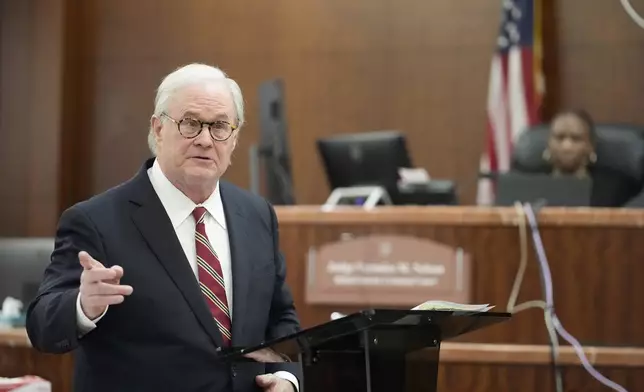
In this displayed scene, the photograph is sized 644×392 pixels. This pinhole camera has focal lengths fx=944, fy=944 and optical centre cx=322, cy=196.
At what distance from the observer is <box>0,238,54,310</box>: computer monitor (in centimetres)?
383

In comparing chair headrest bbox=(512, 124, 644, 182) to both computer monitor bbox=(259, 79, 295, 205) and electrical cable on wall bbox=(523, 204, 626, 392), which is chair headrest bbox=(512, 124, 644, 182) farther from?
electrical cable on wall bbox=(523, 204, 626, 392)

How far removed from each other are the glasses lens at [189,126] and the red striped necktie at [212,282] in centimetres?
22

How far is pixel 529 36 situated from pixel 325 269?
312 cm

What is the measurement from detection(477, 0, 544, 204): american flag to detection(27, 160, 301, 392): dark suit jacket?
405 cm

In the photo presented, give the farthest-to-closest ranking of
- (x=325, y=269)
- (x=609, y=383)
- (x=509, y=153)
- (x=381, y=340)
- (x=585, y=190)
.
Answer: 1. (x=509, y=153)
2. (x=585, y=190)
3. (x=325, y=269)
4. (x=609, y=383)
5. (x=381, y=340)

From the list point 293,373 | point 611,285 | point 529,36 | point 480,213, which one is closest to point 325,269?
point 480,213

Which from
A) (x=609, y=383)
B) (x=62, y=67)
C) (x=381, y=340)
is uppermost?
(x=62, y=67)

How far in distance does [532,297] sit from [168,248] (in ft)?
A: 5.75

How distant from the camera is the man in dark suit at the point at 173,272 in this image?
200 cm

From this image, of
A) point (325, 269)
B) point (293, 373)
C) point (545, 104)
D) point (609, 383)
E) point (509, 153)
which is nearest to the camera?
point (293, 373)

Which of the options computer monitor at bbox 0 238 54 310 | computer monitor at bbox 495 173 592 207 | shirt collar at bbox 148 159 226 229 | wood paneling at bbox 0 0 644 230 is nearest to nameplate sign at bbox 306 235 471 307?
→ computer monitor at bbox 495 173 592 207

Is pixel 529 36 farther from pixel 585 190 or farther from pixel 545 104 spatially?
pixel 585 190

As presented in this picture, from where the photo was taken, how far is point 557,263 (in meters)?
3.39

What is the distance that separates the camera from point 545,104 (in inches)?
249
